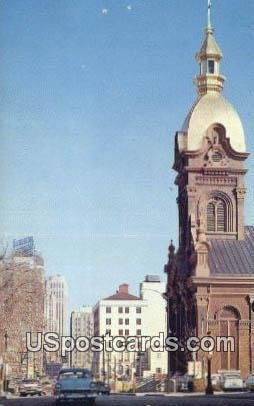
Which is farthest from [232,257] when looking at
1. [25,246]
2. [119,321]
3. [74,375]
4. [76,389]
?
[76,389]

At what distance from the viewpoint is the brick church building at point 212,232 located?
203ft

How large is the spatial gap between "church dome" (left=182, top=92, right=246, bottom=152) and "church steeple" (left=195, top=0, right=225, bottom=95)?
1674mm

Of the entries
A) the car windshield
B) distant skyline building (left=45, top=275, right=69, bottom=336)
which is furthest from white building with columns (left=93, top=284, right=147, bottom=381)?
the car windshield

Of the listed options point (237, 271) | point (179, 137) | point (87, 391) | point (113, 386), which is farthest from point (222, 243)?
point (87, 391)

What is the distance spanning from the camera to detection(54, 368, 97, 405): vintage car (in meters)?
30.0

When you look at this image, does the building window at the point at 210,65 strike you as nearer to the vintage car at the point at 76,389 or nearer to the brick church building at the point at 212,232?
the brick church building at the point at 212,232

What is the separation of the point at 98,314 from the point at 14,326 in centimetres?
3139

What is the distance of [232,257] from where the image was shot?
6525cm

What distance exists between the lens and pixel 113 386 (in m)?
63.9

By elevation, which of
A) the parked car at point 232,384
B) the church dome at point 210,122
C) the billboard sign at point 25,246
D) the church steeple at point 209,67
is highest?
the church steeple at point 209,67

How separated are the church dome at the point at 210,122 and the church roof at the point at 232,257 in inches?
276

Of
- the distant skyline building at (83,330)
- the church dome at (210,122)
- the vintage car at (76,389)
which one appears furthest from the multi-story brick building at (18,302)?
the distant skyline building at (83,330)

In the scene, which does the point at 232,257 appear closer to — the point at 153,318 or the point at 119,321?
the point at 119,321

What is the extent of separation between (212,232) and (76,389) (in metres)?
39.0
